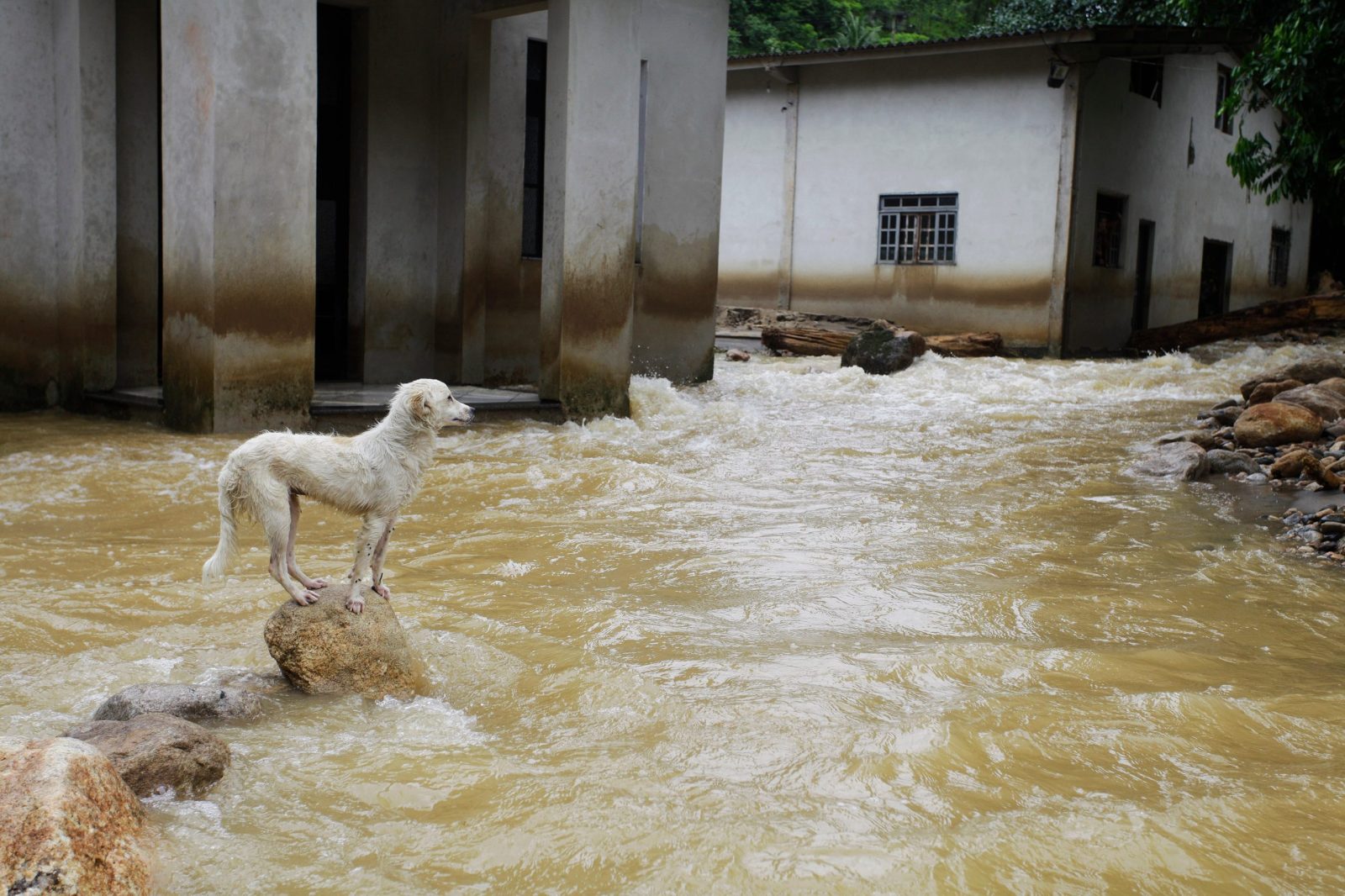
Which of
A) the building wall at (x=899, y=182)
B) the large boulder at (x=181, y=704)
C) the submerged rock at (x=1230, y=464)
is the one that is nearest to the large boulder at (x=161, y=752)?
the large boulder at (x=181, y=704)

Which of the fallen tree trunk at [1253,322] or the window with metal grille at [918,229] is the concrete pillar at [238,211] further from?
the fallen tree trunk at [1253,322]

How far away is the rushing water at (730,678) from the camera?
3564mm

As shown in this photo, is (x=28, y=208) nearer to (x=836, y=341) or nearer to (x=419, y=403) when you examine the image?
(x=419, y=403)

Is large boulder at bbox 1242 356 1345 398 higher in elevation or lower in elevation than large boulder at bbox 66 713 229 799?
higher

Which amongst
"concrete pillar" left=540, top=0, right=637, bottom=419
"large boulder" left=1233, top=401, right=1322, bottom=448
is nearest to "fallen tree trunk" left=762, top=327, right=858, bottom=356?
"concrete pillar" left=540, top=0, right=637, bottom=419

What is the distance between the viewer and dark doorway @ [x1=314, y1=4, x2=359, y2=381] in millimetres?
12852

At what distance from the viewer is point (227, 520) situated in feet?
14.9

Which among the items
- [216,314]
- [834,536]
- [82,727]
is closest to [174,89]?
[216,314]

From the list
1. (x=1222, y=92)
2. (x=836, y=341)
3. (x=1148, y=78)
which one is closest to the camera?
(x=836, y=341)

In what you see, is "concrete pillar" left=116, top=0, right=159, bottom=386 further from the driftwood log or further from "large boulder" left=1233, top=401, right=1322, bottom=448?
the driftwood log

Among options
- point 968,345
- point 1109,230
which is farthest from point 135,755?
point 1109,230

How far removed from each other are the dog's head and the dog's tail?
660mm

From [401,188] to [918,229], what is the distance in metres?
11.3

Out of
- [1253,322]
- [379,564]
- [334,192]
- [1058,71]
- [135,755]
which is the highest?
[1058,71]
